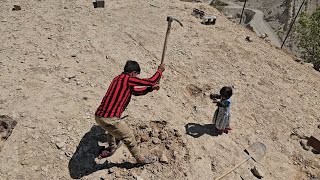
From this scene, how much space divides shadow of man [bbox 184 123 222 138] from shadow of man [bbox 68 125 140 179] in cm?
147

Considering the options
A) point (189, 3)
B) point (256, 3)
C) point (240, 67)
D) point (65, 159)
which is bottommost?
point (256, 3)

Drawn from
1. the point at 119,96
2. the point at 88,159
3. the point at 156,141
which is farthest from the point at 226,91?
the point at 88,159

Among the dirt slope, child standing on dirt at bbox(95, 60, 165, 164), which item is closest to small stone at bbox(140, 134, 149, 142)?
the dirt slope

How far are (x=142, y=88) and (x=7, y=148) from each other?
9.08ft

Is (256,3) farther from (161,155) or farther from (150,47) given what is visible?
(161,155)

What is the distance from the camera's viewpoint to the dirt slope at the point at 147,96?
17.6 feet

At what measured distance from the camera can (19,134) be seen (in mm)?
5574

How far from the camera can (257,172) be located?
213 inches

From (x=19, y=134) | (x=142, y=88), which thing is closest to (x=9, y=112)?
(x=19, y=134)

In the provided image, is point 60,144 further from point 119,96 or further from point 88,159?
point 119,96

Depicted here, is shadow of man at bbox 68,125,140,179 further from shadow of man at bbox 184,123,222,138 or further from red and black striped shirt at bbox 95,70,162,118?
shadow of man at bbox 184,123,222,138

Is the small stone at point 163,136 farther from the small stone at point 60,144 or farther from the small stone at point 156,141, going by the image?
the small stone at point 60,144

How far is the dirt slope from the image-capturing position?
5.36 m

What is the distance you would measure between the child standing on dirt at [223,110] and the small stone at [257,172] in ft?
3.37
